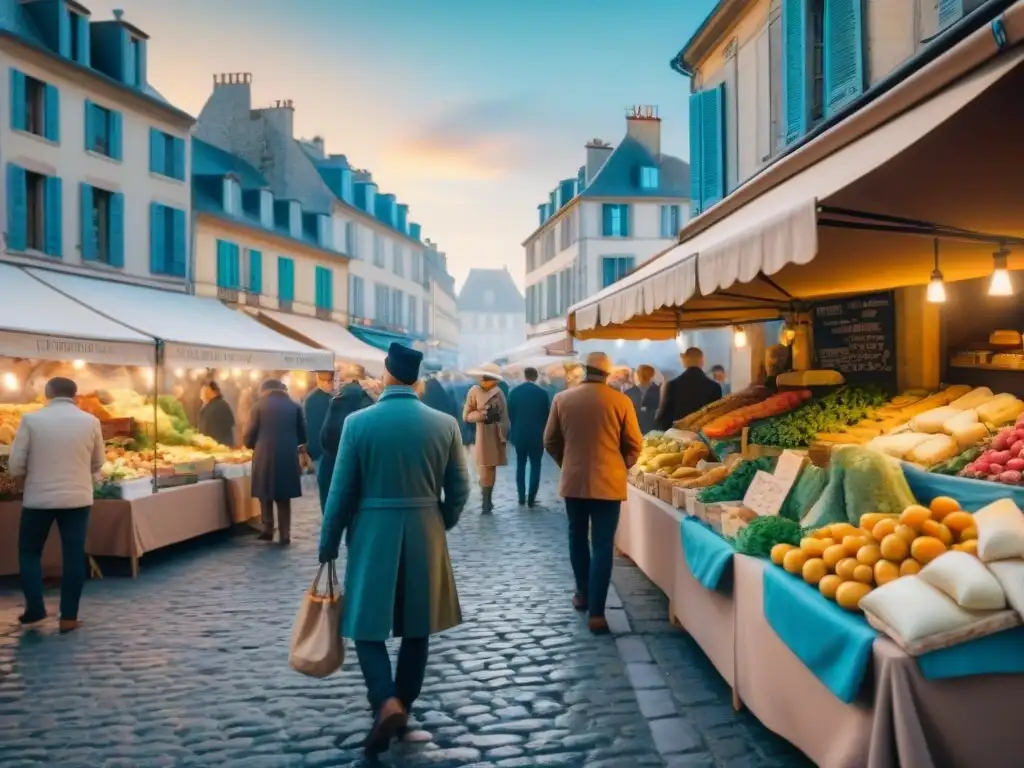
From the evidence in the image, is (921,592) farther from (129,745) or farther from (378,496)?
(129,745)

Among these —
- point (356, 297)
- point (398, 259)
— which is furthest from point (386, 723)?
point (398, 259)

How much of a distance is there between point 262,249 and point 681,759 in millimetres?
27046

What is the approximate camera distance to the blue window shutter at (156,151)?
22084 millimetres

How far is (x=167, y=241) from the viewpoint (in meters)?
22.7

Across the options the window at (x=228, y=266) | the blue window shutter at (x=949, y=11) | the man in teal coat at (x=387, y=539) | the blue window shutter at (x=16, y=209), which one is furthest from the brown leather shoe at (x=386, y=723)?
the window at (x=228, y=266)

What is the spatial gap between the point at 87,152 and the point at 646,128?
87.8 ft

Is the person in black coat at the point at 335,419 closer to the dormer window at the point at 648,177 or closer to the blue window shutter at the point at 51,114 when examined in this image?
the blue window shutter at the point at 51,114

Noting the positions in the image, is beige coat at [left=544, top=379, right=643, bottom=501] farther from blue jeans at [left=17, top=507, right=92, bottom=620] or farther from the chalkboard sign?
blue jeans at [left=17, top=507, right=92, bottom=620]

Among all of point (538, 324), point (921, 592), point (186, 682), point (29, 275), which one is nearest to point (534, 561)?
point (186, 682)

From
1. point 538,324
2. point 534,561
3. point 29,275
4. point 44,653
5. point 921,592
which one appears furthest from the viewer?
point 538,324

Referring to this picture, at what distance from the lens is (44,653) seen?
6.02 meters

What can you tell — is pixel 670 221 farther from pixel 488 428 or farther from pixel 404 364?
pixel 404 364

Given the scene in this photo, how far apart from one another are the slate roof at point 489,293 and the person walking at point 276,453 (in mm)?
112862

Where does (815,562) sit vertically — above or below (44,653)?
above
